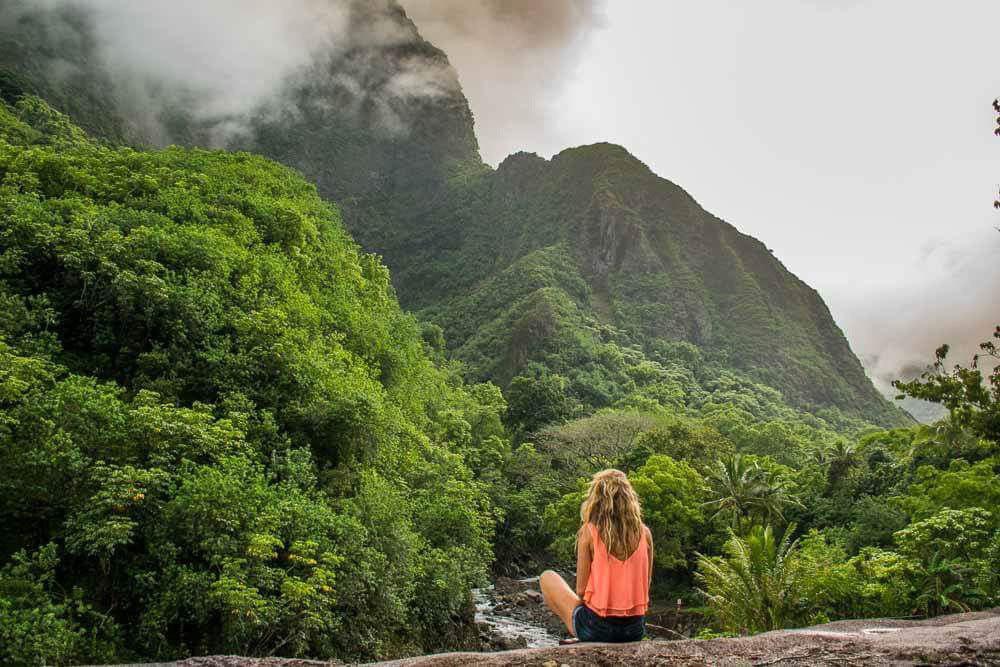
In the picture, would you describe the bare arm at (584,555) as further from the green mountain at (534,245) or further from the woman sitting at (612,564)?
the green mountain at (534,245)

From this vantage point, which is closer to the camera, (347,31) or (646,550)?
(646,550)

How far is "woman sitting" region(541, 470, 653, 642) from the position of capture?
5.22 m

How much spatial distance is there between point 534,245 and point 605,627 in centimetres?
15484

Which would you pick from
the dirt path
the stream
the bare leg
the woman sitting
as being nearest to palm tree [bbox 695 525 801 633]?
the stream

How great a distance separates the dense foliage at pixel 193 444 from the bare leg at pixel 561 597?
22.0 feet

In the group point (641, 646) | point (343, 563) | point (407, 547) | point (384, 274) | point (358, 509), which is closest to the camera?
point (641, 646)

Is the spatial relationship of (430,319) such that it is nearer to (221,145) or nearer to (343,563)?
(221,145)

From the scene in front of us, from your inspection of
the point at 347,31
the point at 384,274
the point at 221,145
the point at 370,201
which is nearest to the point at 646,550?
the point at 384,274

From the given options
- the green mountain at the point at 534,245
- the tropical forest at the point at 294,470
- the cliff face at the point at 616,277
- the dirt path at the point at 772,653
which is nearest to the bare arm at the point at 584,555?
the dirt path at the point at 772,653

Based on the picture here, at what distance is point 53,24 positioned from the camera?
290 feet

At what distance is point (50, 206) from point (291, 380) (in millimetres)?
8166

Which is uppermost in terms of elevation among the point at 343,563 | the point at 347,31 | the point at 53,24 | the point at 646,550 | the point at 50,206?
the point at 347,31

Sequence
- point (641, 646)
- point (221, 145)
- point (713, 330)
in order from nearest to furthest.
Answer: point (641, 646), point (221, 145), point (713, 330)

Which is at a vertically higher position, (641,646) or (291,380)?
(291,380)
